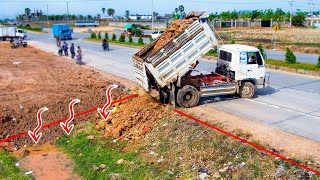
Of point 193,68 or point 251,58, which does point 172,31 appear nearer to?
point 193,68

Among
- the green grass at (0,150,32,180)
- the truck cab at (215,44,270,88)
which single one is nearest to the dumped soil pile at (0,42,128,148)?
the green grass at (0,150,32,180)

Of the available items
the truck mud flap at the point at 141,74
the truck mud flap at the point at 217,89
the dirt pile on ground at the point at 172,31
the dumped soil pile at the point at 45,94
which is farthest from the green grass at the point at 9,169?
the truck mud flap at the point at 217,89

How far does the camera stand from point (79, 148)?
1088 centimetres

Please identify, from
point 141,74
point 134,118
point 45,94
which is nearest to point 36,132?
point 134,118

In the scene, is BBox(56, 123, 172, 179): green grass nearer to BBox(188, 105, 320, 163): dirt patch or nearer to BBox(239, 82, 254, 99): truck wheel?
BBox(188, 105, 320, 163): dirt patch

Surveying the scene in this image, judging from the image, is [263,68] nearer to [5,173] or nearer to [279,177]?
[279,177]

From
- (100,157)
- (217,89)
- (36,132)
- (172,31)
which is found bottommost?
(100,157)

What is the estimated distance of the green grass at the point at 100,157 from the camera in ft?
29.3

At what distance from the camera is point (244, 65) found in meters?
13.8

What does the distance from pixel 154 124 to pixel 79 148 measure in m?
2.50

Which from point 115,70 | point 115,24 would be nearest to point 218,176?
point 115,70

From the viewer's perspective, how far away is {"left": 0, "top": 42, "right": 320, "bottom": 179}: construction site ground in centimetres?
870

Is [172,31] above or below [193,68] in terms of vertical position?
above

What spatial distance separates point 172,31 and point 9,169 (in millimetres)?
7564
